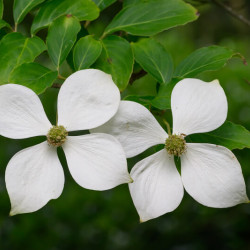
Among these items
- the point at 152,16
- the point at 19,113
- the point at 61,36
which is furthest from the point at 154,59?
the point at 19,113

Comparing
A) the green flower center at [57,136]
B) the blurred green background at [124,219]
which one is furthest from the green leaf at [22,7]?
the blurred green background at [124,219]

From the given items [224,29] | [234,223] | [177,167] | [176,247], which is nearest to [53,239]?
[176,247]

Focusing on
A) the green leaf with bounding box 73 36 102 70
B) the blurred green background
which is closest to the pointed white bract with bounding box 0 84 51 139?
the green leaf with bounding box 73 36 102 70

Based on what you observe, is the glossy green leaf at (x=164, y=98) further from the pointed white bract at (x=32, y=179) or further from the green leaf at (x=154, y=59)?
the pointed white bract at (x=32, y=179)

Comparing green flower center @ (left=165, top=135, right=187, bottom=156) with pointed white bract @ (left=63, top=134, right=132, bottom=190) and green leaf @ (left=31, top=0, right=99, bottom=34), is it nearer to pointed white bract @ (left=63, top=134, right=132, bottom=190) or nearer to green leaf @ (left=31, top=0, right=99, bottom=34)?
pointed white bract @ (left=63, top=134, right=132, bottom=190)

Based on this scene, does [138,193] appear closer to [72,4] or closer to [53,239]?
[72,4]
